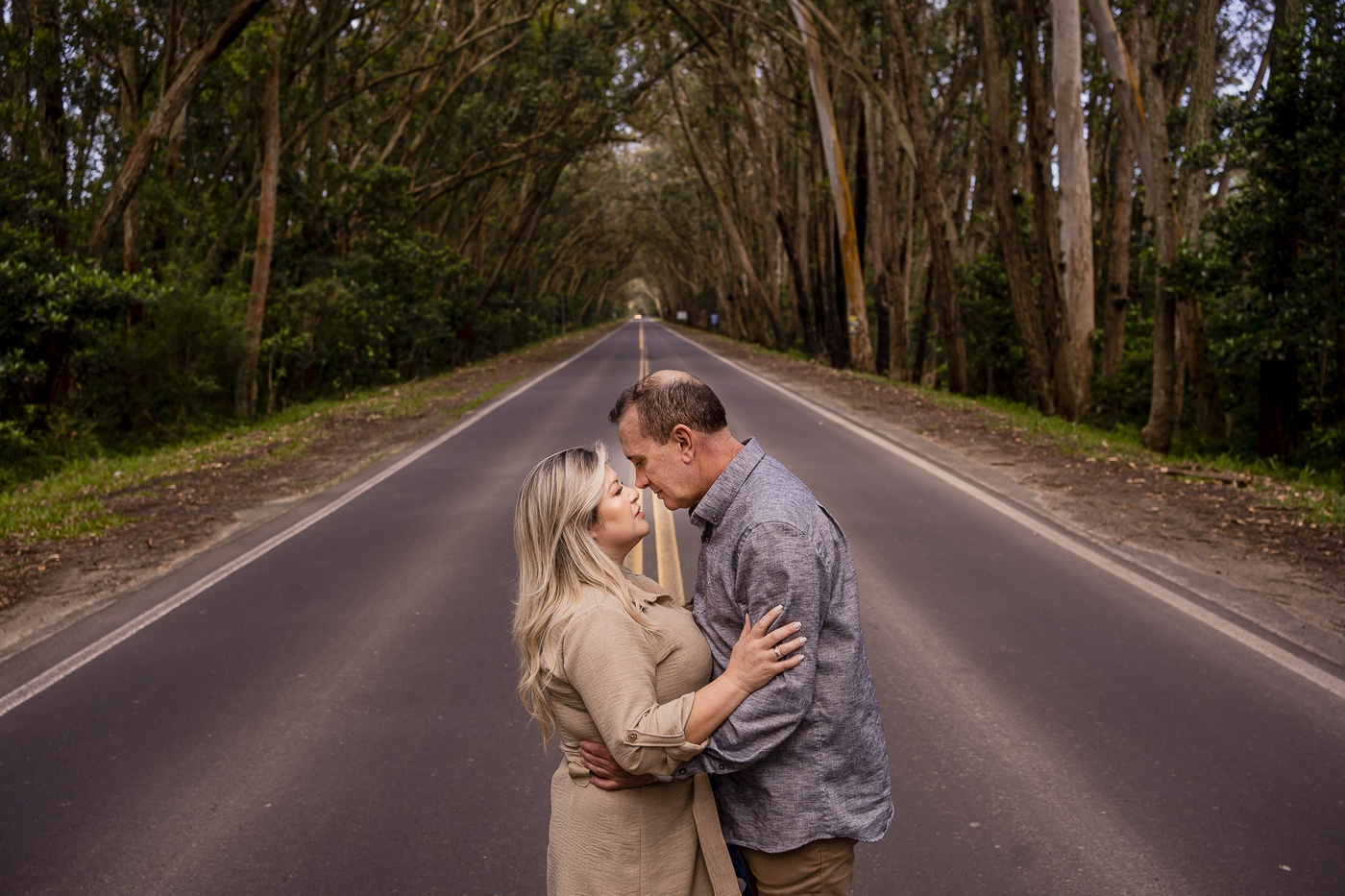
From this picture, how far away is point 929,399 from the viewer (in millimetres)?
22031

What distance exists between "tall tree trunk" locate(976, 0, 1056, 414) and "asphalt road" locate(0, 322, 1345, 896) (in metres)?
11.6

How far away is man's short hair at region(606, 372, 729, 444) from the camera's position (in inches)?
105

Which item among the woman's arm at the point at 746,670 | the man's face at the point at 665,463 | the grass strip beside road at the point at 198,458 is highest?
the man's face at the point at 665,463

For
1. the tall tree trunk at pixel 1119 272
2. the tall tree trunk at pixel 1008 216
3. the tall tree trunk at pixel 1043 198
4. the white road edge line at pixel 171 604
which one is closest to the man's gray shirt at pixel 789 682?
the white road edge line at pixel 171 604

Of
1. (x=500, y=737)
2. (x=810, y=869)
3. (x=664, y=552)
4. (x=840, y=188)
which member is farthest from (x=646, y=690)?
(x=840, y=188)

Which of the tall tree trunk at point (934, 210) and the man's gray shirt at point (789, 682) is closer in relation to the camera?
the man's gray shirt at point (789, 682)

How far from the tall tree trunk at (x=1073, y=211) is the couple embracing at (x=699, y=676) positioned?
16.4 metres

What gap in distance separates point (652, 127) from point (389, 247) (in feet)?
Answer: 46.0

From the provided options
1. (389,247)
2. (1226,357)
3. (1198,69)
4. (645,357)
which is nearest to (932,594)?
(1226,357)

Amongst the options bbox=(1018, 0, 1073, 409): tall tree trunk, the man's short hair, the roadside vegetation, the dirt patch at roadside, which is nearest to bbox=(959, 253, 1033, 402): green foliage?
the roadside vegetation

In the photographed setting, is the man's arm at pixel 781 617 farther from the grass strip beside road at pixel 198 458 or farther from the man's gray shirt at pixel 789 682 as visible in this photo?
the grass strip beside road at pixel 198 458

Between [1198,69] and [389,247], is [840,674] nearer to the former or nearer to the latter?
[1198,69]

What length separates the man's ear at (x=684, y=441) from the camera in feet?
8.72

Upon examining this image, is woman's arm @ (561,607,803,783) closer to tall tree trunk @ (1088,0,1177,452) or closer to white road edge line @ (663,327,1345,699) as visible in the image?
white road edge line @ (663,327,1345,699)
